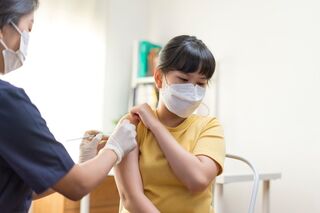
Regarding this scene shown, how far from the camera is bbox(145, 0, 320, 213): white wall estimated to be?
2016mm

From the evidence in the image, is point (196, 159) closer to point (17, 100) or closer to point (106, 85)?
point (17, 100)

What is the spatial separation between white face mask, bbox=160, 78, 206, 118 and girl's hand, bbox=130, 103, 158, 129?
0.23 ft

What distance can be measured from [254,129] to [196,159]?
3.89 ft

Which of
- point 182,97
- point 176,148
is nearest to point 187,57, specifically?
point 182,97

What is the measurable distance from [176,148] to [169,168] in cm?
7

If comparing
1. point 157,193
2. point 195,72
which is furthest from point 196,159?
point 195,72

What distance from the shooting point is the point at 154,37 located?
2891mm

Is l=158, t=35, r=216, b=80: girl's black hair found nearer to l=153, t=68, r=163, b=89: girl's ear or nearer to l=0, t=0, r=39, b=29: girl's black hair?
l=153, t=68, r=163, b=89: girl's ear

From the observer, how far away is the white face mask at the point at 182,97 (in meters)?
1.22

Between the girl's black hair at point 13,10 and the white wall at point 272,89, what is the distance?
1.53 metres

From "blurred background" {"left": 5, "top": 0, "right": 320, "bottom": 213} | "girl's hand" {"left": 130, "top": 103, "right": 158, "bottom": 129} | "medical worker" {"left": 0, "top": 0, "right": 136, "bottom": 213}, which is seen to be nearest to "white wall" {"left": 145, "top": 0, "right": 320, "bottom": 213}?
"blurred background" {"left": 5, "top": 0, "right": 320, "bottom": 213}

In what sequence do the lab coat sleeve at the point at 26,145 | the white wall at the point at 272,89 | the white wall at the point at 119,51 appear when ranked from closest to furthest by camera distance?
the lab coat sleeve at the point at 26,145 < the white wall at the point at 272,89 < the white wall at the point at 119,51

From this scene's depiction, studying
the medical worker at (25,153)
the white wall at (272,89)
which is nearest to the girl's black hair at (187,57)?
the medical worker at (25,153)

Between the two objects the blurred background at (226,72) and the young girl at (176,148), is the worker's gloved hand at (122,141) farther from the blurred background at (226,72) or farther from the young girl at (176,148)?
the blurred background at (226,72)
